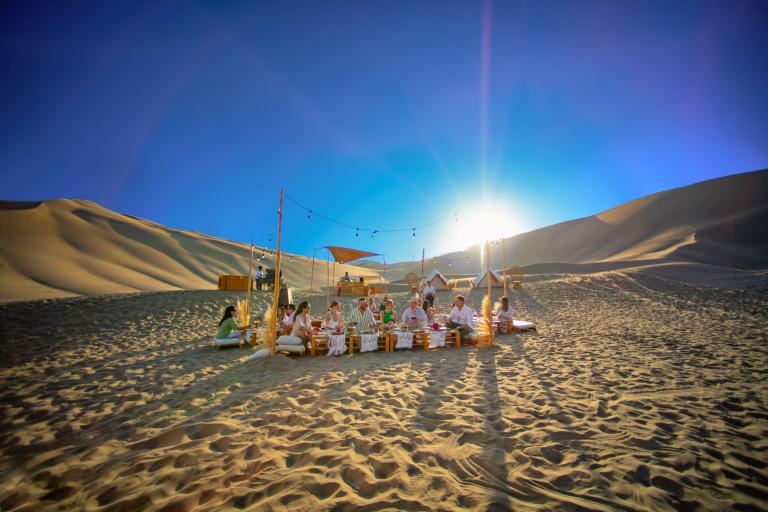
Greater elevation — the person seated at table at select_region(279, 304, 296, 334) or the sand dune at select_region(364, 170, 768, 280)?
the sand dune at select_region(364, 170, 768, 280)

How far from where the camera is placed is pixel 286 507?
232 centimetres

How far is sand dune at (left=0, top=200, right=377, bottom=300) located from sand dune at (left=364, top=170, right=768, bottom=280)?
36.9 meters

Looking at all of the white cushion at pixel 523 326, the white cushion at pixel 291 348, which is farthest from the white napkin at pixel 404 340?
the white cushion at pixel 523 326

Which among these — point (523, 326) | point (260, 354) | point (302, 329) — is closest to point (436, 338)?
point (523, 326)

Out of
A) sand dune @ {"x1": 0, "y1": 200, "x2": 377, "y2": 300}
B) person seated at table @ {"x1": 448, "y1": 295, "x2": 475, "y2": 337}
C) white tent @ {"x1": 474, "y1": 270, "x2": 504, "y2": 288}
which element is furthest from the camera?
white tent @ {"x1": 474, "y1": 270, "x2": 504, "y2": 288}

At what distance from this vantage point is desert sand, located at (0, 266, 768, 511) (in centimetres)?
247

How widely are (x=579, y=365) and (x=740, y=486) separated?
3.36 meters

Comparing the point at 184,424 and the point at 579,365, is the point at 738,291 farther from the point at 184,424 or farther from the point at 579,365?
the point at 184,424

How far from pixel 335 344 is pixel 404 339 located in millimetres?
1780

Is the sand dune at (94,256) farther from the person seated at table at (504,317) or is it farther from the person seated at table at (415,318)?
the person seated at table at (504,317)

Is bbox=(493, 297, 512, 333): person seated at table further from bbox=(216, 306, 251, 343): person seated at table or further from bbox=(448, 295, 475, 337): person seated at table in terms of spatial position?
bbox=(216, 306, 251, 343): person seated at table

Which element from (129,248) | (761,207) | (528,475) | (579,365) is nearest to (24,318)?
(528,475)

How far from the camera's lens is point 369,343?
775 centimetres

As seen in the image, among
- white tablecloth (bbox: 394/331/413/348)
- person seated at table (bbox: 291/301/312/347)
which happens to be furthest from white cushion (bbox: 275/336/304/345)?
white tablecloth (bbox: 394/331/413/348)
